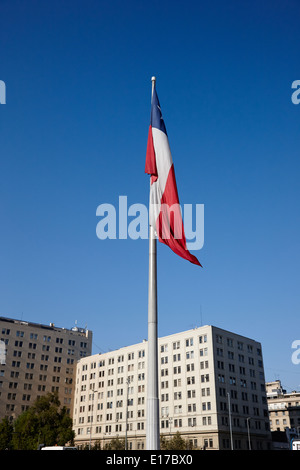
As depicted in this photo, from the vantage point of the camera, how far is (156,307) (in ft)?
42.1

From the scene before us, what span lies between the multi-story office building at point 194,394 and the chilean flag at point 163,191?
81836 millimetres

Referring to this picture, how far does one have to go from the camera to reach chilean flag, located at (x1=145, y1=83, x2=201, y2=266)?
1359 cm

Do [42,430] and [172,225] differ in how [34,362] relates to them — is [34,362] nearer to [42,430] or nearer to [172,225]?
[42,430]

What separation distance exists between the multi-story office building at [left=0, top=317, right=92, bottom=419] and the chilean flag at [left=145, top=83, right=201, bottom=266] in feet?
388

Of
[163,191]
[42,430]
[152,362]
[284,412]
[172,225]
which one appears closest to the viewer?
[152,362]

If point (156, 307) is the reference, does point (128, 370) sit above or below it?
above

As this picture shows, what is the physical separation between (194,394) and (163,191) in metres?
93.4

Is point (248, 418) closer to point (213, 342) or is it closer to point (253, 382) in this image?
point (253, 382)

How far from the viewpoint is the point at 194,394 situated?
325ft

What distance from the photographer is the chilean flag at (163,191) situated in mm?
13594

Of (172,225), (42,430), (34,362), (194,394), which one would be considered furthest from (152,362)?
(34,362)
